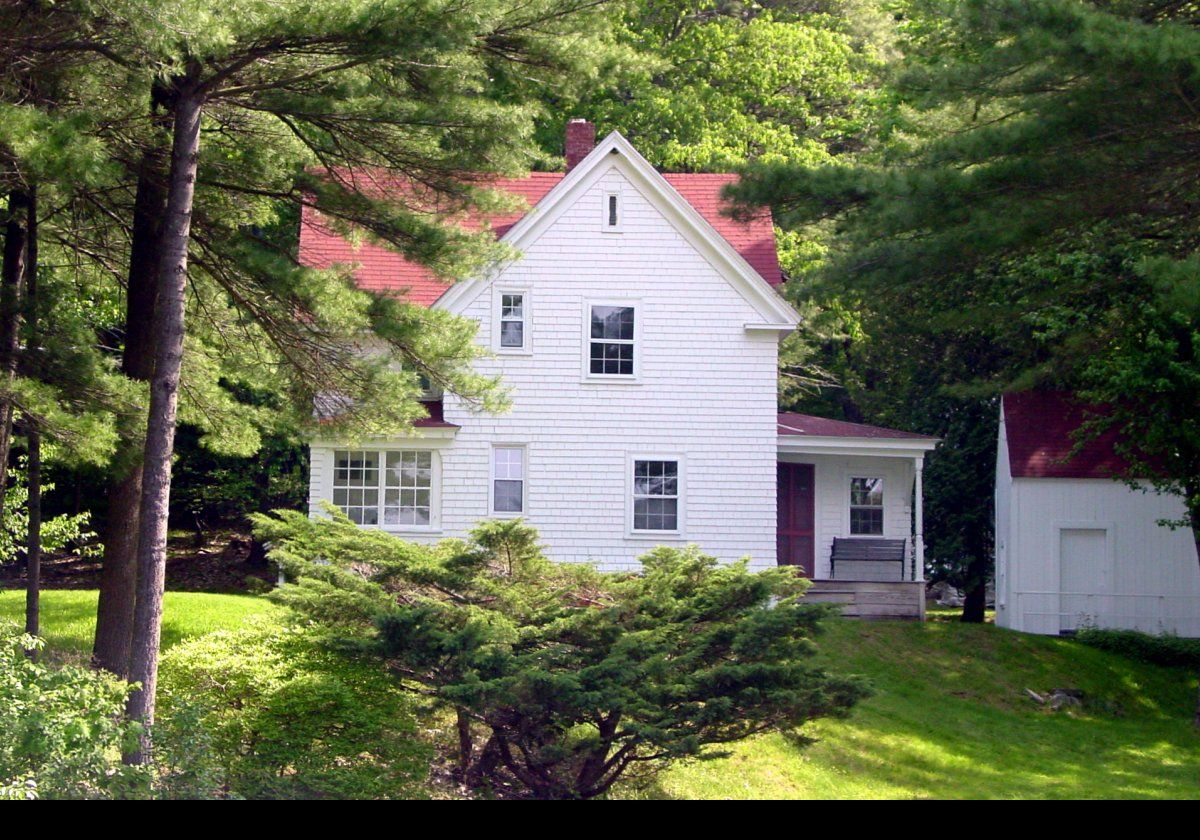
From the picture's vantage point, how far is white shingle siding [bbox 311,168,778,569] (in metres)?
21.7

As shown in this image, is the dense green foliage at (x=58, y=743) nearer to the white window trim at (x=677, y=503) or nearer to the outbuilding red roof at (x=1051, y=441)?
the white window trim at (x=677, y=503)

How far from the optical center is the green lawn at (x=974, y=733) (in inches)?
548

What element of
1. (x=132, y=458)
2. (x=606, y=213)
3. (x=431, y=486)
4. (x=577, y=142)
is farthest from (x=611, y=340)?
(x=132, y=458)

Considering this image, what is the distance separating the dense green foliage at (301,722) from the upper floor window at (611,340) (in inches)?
429

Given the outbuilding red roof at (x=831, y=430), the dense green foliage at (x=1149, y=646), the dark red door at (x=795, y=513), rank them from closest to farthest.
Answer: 1. the dense green foliage at (x=1149, y=646)
2. the outbuilding red roof at (x=831, y=430)
3. the dark red door at (x=795, y=513)

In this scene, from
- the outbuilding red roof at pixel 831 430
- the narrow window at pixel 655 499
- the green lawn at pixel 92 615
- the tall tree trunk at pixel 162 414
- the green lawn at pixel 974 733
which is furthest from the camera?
the outbuilding red roof at pixel 831 430

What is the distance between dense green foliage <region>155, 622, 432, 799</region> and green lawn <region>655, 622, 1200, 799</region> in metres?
2.99

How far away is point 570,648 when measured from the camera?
442 inches

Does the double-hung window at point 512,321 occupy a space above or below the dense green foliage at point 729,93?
below

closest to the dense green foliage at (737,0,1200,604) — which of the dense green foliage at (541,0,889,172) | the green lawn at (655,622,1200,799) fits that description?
the green lawn at (655,622,1200,799)

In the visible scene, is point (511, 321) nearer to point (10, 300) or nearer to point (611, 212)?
point (611, 212)

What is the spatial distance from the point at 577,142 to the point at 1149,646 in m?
14.1

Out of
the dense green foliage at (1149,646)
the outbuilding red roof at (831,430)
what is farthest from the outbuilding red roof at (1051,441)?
the dense green foliage at (1149,646)

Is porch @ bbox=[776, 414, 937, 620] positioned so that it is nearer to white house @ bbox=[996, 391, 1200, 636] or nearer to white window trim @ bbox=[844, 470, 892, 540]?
white window trim @ bbox=[844, 470, 892, 540]
